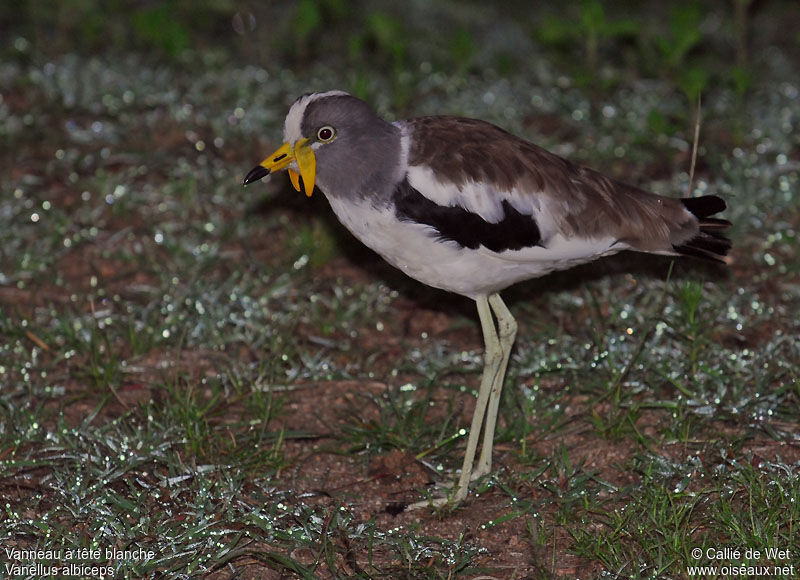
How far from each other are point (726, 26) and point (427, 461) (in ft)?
18.6

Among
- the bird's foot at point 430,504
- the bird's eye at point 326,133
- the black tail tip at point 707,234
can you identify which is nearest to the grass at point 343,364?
the bird's foot at point 430,504

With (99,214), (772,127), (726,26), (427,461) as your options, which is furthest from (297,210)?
(726,26)

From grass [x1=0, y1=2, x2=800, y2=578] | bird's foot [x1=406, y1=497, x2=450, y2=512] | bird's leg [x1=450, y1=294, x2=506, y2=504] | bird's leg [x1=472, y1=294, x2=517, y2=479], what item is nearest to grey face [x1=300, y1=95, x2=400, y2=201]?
bird's leg [x1=450, y1=294, x2=506, y2=504]

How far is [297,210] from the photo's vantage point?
6.19 meters

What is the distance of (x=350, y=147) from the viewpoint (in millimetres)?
4160

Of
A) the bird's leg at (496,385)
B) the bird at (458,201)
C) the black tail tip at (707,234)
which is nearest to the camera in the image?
the bird at (458,201)

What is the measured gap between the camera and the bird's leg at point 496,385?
443 centimetres

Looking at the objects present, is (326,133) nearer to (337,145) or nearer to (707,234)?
(337,145)

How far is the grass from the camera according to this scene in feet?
13.1

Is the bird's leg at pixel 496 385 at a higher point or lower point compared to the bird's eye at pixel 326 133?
lower

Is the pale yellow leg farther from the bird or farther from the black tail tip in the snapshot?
the black tail tip

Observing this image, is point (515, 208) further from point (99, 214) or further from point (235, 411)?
point (99, 214)

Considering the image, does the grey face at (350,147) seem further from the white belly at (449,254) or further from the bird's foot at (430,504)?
the bird's foot at (430,504)

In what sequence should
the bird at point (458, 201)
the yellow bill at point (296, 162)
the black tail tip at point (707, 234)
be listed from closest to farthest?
the bird at point (458, 201)
the yellow bill at point (296, 162)
the black tail tip at point (707, 234)
